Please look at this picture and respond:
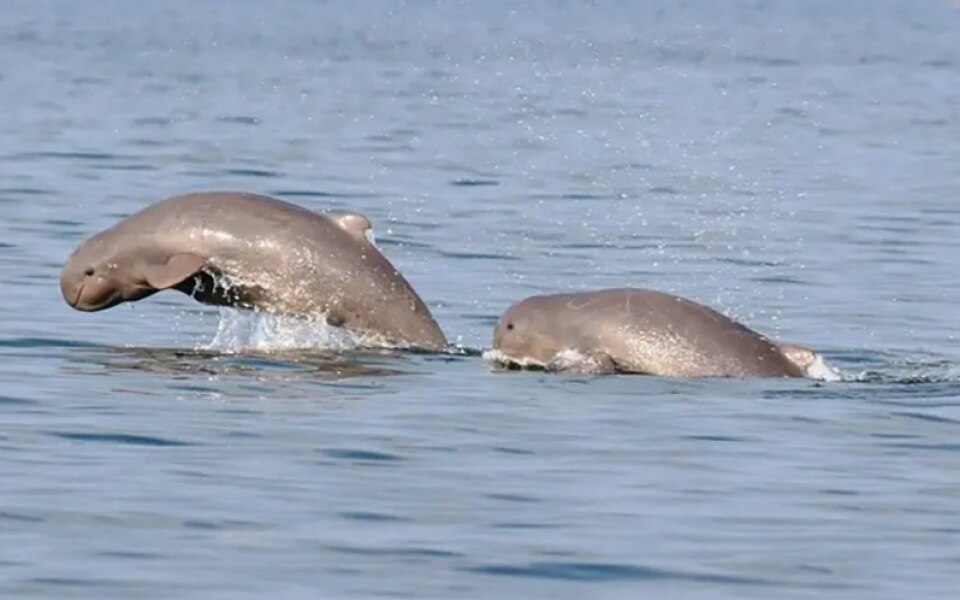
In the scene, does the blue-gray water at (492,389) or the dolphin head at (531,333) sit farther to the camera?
the dolphin head at (531,333)

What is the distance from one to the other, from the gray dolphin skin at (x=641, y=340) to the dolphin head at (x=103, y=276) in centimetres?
220

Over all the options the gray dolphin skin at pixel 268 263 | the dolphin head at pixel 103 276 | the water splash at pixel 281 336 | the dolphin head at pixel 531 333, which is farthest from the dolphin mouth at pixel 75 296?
the dolphin head at pixel 531 333

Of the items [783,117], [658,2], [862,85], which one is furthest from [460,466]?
[658,2]

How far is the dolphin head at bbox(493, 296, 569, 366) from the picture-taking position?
56.6ft

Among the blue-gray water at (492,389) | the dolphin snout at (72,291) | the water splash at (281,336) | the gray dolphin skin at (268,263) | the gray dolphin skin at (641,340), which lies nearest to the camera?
the blue-gray water at (492,389)

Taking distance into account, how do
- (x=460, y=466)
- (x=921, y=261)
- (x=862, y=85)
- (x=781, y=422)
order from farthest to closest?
1. (x=862, y=85)
2. (x=921, y=261)
3. (x=781, y=422)
4. (x=460, y=466)

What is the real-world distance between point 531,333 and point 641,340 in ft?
2.44

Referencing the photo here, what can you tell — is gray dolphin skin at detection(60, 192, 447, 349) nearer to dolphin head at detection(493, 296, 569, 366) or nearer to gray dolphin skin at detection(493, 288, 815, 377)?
dolphin head at detection(493, 296, 569, 366)

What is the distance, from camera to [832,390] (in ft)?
54.2

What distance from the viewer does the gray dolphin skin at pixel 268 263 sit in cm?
1780

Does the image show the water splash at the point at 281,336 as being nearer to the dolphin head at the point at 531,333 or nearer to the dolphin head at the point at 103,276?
the dolphin head at the point at 103,276

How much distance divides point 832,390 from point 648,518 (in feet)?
Answer: 12.7

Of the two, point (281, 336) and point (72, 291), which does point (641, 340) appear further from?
point (72, 291)

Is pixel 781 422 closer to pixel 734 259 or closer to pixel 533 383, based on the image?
pixel 533 383
